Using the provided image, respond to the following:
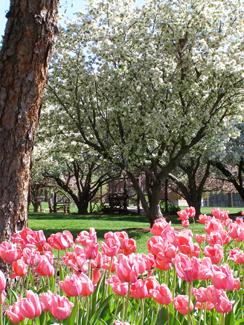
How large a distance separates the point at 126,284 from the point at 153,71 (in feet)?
41.5

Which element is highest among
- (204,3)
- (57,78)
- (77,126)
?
(204,3)

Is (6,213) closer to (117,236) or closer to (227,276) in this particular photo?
(117,236)

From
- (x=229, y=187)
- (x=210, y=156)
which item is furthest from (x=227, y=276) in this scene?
(x=229, y=187)

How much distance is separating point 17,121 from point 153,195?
39.7 feet

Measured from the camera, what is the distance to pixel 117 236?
312 centimetres

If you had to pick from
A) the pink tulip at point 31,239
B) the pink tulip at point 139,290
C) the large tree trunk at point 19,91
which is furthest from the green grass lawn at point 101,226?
the pink tulip at point 139,290

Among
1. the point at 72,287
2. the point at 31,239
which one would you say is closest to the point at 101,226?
the point at 31,239

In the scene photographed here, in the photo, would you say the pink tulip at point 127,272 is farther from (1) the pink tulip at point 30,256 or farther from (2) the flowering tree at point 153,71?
(2) the flowering tree at point 153,71

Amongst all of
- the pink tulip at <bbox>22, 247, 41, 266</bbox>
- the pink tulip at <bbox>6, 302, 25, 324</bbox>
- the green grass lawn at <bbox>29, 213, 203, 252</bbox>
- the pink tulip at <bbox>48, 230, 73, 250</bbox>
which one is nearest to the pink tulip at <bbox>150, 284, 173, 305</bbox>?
the pink tulip at <bbox>6, 302, 25, 324</bbox>

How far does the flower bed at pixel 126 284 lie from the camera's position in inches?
80.8

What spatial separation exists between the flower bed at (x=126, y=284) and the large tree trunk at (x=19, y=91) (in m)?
1.22

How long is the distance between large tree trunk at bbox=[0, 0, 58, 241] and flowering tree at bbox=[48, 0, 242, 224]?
9.90m

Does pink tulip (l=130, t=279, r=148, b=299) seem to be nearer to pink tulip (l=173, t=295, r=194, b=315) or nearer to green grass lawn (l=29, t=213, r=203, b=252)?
pink tulip (l=173, t=295, r=194, b=315)

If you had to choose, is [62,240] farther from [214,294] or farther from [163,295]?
[214,294]
